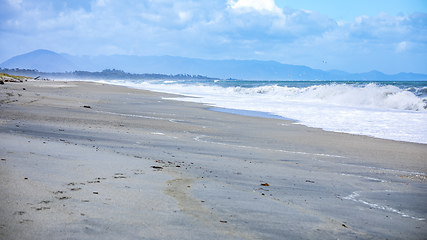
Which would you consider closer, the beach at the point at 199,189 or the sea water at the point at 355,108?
the beach at the point at 199,189

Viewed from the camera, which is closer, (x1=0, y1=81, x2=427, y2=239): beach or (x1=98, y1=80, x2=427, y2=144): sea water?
(x1=0, y1=81, x2=427, y2=239): beach

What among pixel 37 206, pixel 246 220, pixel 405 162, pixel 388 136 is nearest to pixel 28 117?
pixel 37 206

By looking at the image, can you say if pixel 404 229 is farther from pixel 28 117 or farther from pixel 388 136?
pixel 28 117

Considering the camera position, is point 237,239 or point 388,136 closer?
point 237,239

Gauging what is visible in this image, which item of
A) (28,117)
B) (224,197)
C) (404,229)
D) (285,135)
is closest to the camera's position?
(404,229)

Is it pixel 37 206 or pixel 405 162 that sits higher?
pixel 37 206

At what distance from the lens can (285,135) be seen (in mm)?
10430

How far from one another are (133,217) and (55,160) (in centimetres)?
223

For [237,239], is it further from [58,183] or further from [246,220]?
[58,183]

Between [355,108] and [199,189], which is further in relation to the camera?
[355,108]

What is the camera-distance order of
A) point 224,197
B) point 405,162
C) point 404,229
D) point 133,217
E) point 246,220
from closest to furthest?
point 133,217 → point 246,220 → point 404,229 → point 224,197 → point 405,162

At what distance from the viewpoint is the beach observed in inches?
112

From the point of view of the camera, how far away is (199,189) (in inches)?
163

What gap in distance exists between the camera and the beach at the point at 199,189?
2.83 meters
